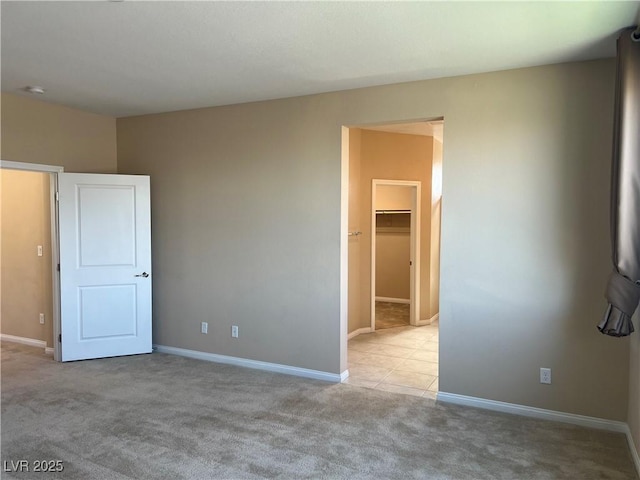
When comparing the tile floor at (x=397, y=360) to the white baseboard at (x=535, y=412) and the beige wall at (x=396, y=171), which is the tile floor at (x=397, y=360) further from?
the beige wall at (x=396, y=171)

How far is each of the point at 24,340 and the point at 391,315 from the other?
5096 millimetres

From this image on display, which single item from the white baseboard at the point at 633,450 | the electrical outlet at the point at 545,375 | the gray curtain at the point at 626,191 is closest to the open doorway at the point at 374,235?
the electrical outlet at the point at 545,375

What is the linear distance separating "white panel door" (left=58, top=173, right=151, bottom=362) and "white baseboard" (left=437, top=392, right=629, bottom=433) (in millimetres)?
3390

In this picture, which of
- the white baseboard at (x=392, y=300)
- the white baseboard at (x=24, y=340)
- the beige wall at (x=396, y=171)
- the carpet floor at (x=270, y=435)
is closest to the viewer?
the carpet floor at (x=270, y=435)

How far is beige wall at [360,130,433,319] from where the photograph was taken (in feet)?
20.3

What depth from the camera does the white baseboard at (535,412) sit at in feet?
10.7

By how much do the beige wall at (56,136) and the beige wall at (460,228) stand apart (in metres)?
0.90

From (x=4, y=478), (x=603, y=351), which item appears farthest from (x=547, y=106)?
(x=4, y=478)

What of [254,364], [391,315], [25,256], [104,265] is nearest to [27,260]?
[25,256]

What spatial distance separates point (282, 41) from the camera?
2951mm

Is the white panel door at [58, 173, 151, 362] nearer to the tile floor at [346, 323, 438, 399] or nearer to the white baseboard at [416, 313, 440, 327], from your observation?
the tile floor at [346, 323, 438, 399]

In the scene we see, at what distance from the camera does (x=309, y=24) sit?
106 inches

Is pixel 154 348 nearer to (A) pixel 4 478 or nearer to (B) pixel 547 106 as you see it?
(A) pixel 4 478

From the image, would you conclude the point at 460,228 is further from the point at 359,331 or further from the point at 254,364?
the point at 359,331
